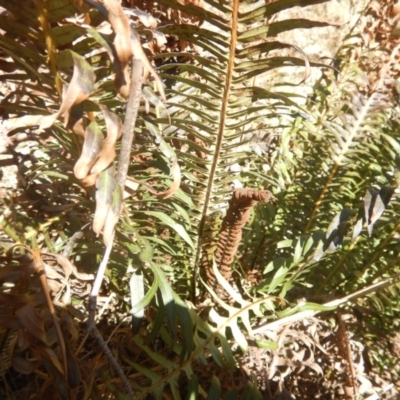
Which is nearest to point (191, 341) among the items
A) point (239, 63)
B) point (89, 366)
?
point (89, 366)

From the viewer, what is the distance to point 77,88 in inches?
26.0

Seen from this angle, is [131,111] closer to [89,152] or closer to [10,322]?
[89,152]

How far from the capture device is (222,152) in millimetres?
1246

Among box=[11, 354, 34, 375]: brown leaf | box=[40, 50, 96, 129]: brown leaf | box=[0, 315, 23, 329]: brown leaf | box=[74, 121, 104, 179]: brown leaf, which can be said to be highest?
box=[40, 50, 96, 129]: brown leaf

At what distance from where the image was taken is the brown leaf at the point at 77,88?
2.15ft

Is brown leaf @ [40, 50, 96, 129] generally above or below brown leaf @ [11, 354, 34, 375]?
above

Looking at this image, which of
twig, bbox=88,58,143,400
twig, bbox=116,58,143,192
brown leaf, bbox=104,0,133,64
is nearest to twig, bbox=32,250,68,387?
twig, bbox=88,58,143,400

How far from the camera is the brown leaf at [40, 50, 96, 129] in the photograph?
654 mm

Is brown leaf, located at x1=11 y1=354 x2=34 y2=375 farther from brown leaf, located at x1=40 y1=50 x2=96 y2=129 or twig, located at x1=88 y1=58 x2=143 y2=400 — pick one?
brown leaf, located at x1=40 y1=50 x2=96 y2=129

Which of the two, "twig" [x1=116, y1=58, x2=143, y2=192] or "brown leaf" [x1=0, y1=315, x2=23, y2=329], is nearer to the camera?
"twig" [x1=116, y1=58, x2=143, y2=192]

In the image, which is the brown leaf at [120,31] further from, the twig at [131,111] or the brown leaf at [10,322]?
the brown leaf at [10,322]

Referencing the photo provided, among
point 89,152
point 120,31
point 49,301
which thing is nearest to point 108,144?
point 89,152

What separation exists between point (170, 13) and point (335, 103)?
61cm

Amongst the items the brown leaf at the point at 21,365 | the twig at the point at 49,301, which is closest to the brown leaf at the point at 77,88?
the twig at the point at 49,301
